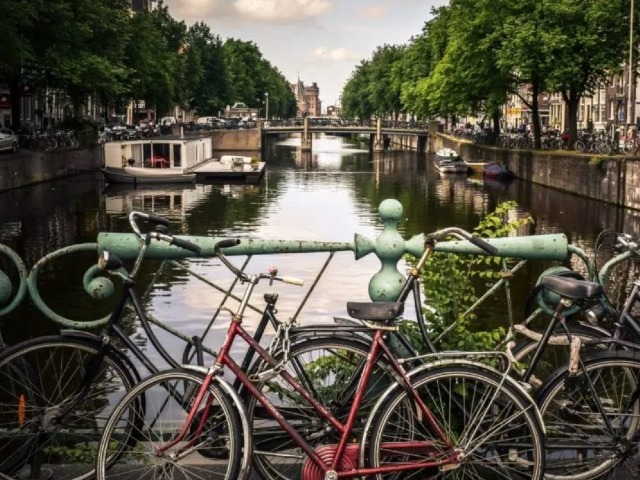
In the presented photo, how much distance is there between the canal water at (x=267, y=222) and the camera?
1745 cm

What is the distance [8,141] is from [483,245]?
39578 mm

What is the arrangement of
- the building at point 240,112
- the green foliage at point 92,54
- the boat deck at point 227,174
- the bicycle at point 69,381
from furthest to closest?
1. the building at point 240,112
2. the boat deck at point 227,174
3. the green foliage at point 92,54
4. the bicycle at point 69,381

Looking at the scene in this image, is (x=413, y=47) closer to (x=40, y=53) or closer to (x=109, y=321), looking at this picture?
(x=40, y=53)

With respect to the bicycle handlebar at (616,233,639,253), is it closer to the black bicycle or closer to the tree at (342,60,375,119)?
the black bicycle

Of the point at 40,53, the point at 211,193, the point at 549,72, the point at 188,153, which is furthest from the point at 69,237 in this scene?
the point at 188,153

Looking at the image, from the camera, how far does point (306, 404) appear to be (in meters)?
4.13

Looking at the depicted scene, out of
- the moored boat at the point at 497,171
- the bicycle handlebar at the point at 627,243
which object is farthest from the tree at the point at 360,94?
the bicycle handlebar at the point at 627,243

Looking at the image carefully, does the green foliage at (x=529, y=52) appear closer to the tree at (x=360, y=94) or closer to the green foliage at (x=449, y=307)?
the green foliage at (x=449, y=307)

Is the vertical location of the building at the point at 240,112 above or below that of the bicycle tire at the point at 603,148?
above

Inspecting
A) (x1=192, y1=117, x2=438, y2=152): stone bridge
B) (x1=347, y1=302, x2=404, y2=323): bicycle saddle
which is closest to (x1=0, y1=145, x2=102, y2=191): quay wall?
(x1=347, y1=302, x2=404, y2=323): bicycle saddle

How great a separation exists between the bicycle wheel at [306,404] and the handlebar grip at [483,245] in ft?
2.33

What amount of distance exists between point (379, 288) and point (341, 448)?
0.97m

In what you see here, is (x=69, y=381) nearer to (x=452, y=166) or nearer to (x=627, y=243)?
(x=627, y=243)

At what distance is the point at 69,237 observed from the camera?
27594mm
